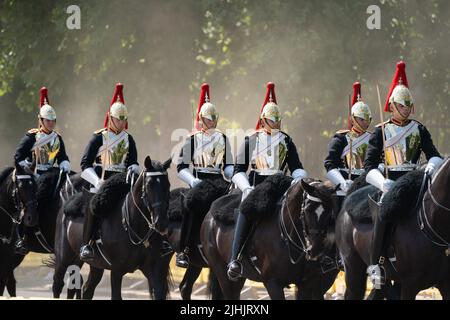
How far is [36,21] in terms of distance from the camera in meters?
37.6

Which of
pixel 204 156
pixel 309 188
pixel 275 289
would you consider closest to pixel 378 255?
pixel 309 188

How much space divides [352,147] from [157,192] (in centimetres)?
324

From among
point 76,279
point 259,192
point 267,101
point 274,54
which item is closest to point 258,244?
point 259,192

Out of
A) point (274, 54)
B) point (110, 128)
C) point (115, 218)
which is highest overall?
point (274, 54)

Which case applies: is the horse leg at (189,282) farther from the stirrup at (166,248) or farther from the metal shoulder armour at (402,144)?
the metal shoulder armour at (402,144)

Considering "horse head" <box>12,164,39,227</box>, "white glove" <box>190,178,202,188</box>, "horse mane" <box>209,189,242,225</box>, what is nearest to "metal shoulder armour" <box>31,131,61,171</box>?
"horse head" <box>12,164,39,227</box>

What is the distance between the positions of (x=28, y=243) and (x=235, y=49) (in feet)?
52.2

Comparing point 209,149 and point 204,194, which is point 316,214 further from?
point 209,149

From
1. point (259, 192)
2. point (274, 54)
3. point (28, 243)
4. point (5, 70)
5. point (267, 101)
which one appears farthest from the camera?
point (5, 70)

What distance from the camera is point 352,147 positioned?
20172mm

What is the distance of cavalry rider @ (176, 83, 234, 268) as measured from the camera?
20156 millimetres

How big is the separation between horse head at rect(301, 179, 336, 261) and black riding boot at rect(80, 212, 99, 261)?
13.3ft

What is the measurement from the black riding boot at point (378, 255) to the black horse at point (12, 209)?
6.55m
